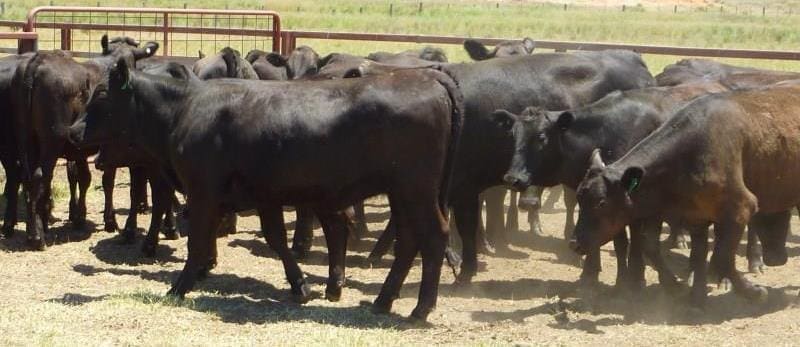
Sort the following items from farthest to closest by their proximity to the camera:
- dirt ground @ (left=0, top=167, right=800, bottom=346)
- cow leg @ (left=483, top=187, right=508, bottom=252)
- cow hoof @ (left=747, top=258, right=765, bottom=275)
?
cow leg @ (left=483, top=187, right=508, bottom=252) → cow hoof @ (left=747, top=258, right=765, bottom=275) → dirt ground @ (left=0, top=167, right=800, bottom=346)

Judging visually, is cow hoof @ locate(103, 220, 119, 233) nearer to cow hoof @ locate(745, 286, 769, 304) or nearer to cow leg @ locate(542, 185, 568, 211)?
cow leg @ locate(542, 185, 568, 211)

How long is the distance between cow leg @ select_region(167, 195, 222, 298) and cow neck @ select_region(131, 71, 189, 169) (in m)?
Answer: 0.66

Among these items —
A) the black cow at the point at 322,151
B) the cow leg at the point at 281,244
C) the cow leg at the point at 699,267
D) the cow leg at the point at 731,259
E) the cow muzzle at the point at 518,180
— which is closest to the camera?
the black cow at the point at 322,151

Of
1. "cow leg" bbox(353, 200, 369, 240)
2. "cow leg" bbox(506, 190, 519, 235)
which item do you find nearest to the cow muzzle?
"cow leg" bbox(353, 200, 369, 240)

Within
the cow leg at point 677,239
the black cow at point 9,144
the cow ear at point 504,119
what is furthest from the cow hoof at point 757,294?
the black cow at point 9,144

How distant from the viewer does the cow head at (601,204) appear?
8.58m

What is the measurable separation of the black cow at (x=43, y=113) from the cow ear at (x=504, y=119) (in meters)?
3.50

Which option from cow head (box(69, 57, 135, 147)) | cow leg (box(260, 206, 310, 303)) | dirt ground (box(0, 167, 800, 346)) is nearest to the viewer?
dirt ground (box(0, 167, 800, 346))

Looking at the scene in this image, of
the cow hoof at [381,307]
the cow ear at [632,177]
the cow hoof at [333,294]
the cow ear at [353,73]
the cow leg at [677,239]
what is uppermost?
the cow ear at [353,73]

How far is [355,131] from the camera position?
8375mm

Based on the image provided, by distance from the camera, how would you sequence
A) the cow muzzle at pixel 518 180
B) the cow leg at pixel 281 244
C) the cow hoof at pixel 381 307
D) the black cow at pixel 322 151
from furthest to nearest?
the cow muzzle at pixel 518 180 → the cow leg at pixel 281 244 → the cow hoof at pixel 381 307 → the black cow at pixel 322 151

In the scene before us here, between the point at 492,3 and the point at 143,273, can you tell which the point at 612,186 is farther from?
the point at 492,3

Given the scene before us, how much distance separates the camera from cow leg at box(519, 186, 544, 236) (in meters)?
10.9

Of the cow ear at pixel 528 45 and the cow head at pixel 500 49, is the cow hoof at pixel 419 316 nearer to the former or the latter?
the cow head at pixel 500 49
